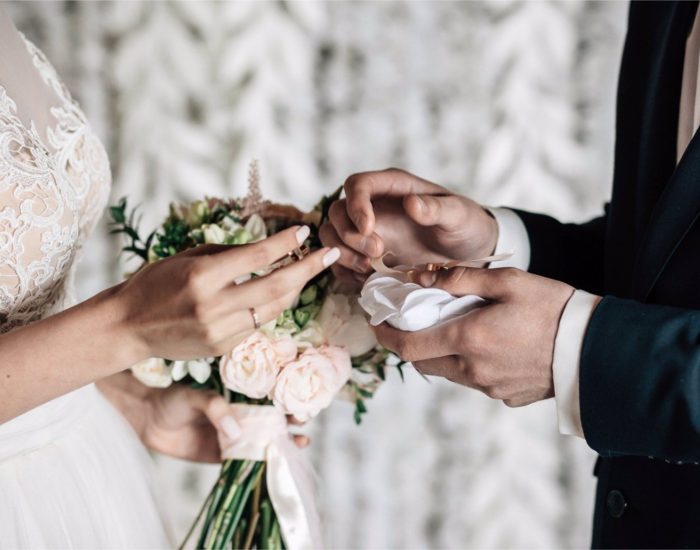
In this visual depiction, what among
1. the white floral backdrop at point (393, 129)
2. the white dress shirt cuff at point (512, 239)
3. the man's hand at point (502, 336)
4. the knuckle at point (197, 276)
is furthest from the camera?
the white floral backdrop at point (393, 129)

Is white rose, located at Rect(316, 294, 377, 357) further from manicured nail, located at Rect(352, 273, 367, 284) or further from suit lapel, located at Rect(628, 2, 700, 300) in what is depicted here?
suit lapel, located at Rect(628, 2, 700, 300)

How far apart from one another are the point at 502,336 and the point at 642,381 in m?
0.18

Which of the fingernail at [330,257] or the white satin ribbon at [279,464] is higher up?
the fingernail at [330,257]

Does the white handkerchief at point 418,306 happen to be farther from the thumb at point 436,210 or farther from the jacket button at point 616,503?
the jacket button at point 616,503

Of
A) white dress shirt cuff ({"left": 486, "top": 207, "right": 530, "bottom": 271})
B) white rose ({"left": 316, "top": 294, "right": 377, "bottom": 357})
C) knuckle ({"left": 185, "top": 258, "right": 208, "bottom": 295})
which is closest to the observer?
knuckle ({"left": 185, "top": 258, "right": 208, "bottom": 295})

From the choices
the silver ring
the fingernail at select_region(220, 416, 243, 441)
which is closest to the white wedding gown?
the fingernail at select_region(220, 416, 243, 441)

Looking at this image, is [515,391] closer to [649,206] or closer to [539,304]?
[539,304]

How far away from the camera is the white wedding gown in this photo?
1024mm

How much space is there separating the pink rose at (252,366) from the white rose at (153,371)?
12cm

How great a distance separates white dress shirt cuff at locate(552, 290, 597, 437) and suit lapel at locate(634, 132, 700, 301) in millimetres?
135

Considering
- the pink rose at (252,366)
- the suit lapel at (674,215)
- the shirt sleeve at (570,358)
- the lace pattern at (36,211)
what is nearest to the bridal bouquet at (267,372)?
the pink rose at (252,366)

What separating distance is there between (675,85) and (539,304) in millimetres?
497

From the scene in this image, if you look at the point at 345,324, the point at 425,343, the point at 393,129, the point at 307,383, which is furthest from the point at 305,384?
the point at 393,129

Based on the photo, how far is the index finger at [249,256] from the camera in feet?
2.92
